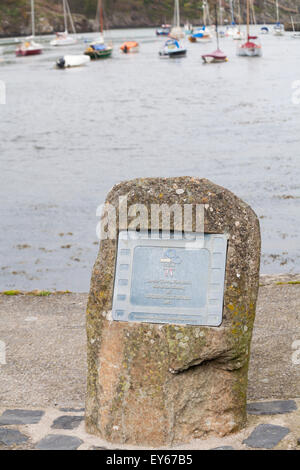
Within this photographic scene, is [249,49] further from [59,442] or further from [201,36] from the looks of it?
[59,442]

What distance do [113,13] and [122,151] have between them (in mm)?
162235

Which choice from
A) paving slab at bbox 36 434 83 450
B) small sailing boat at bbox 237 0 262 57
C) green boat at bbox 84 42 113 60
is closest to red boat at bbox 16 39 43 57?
green boat at bbox 84 42 113 60

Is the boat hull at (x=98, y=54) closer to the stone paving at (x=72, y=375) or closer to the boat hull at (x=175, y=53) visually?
the boat hull at (x=175, y=53)

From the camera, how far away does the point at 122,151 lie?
24594 mm

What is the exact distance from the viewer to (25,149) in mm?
26219

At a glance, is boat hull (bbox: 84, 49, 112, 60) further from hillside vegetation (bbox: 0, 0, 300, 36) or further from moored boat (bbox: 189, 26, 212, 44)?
hillside vegetation (bbox: 0, 0, 300, 36)

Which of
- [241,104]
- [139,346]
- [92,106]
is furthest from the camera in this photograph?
[92,106]

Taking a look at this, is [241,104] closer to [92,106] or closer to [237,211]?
[92,106]

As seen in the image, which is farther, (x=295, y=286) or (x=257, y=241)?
(x=295, y=286)

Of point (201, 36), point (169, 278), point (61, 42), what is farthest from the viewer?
point (201, 36)

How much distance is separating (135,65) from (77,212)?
5544cm

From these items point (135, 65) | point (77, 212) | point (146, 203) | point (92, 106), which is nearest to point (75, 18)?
point (135, 65)

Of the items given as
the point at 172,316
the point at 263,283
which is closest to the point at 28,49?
the point at 263,283

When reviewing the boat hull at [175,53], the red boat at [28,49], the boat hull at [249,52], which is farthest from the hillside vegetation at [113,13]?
the red boat at [28,49]
